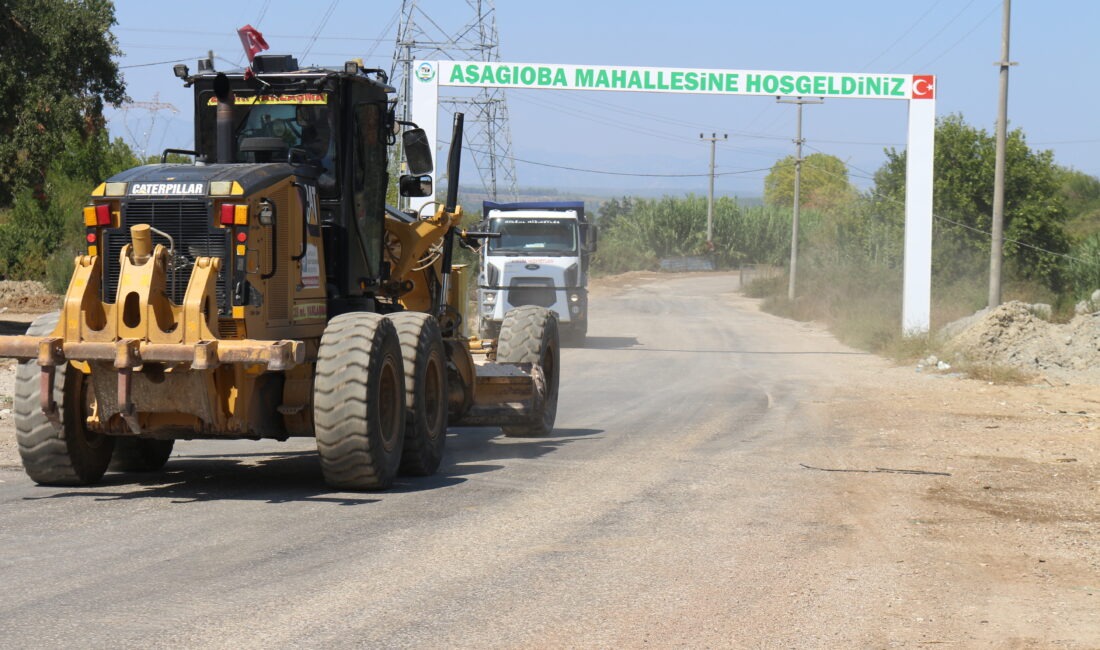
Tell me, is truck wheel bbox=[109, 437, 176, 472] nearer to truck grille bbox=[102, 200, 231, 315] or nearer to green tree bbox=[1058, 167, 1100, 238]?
truck grille bbox=[102, 200, 231, 315]

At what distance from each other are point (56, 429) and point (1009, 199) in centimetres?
4275

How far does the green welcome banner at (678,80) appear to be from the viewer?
27031 millimetres

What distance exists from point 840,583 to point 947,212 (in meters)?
41.8

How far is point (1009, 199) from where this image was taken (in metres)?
47.2

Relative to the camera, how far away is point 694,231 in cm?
9606

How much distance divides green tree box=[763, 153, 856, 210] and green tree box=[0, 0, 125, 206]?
102241 mm

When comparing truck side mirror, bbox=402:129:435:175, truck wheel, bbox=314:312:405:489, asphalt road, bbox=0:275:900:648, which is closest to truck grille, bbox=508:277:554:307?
asphalt road, bbox=0:275:900:648

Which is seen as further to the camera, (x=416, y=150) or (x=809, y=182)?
(x=809, y=182)

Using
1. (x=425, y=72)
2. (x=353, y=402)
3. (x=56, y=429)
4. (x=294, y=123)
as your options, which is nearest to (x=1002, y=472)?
(x=353, y=402)

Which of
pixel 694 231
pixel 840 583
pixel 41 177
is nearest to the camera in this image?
pixel 840 583

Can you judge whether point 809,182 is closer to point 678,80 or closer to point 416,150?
point 678,80

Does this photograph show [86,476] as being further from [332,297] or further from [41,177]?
[41,177]

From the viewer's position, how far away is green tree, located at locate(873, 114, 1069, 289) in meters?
46.3

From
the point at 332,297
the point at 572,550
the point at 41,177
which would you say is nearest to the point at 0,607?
the point at 572,550
